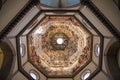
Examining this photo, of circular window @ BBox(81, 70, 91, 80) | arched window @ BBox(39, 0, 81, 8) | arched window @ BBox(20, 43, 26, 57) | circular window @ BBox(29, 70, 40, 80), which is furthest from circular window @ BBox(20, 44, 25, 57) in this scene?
circular window @ BBox(81, 70, 91, 80)

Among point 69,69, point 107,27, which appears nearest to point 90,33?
point 69,69

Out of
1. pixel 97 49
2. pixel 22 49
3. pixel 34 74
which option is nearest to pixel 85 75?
pixel 97 49

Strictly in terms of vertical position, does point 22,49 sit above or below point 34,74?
above

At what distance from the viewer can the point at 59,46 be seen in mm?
22406

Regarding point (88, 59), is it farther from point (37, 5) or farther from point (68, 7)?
point (37, 5)

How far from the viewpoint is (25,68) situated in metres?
18.6

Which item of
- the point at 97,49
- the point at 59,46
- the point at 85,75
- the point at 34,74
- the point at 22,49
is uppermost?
the point at 59,46

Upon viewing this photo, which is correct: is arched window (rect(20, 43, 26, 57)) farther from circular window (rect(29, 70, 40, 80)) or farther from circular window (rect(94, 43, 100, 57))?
circular window (rect(94, 43, 100, 57))

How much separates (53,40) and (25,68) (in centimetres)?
460

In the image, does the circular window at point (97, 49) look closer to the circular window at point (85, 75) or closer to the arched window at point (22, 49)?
the circular window at point (85, 75)

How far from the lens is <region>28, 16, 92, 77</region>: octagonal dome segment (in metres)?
20.1

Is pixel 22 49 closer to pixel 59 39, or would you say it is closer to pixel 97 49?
pixel 59 39

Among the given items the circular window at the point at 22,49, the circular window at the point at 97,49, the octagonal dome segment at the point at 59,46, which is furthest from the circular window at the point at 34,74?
the circular window at the point at 97,49

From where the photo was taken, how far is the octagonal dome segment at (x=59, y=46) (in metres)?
20.1
